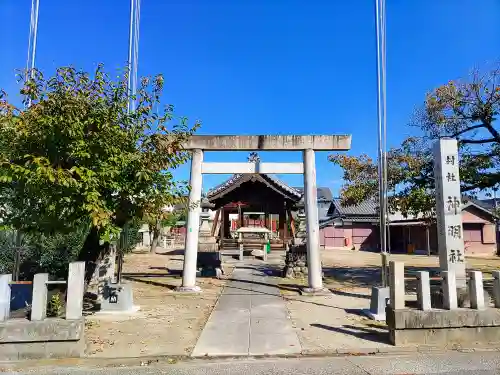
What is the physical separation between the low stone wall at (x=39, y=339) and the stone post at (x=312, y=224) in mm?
6992

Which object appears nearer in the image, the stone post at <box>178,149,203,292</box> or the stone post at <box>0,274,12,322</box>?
the stone post at <box>0,274,12,322</box>

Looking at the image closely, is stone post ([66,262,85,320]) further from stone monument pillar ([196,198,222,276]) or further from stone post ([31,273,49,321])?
stone monument pillar ([196,198,222,276])

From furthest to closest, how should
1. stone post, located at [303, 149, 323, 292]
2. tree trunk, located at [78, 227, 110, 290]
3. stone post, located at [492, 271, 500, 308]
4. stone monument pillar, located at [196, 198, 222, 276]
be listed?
stone monument pillar, located at [196, 198, 222, 276] < stone post, located at [303, 149, 323, 292] < tree trunk, located at [78, 227, 110, 290] < stone post, located at [492, 271, 500, 308]

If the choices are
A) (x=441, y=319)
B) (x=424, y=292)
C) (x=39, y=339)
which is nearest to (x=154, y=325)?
(x=39, y=339)

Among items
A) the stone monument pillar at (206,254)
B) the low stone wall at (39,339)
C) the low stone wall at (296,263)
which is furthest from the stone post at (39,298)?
the low stone wall at (296,263)

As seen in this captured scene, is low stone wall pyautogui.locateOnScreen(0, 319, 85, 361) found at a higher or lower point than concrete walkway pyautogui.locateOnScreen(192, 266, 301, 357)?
higher

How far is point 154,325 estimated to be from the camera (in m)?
7.81

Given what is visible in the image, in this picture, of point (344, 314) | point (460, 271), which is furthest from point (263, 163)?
point (460, 271)

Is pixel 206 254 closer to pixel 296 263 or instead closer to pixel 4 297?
pixel 296 263

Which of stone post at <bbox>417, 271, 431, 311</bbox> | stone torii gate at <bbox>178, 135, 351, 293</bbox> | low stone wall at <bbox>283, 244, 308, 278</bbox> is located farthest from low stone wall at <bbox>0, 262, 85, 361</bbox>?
low stone wall at <bbox>283, 244, 308, 278</bbox>

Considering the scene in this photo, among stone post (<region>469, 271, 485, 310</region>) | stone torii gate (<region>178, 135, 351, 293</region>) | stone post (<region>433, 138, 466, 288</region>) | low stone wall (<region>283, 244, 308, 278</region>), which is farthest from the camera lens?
Result: low stone wall (<region>283, 244, 308, 278</region>)

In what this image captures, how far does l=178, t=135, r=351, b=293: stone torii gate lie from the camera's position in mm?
11508

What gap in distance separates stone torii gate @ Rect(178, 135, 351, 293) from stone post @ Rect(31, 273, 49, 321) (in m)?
5.60

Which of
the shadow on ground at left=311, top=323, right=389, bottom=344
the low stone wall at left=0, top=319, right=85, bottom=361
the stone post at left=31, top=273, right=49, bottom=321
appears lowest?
the shadow on ground at left=311, top=323, right=389, bottom=344
